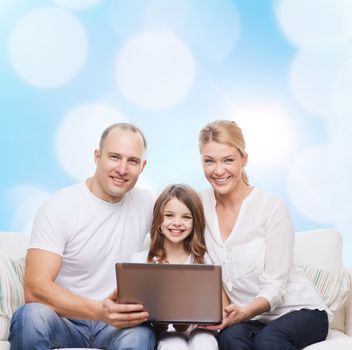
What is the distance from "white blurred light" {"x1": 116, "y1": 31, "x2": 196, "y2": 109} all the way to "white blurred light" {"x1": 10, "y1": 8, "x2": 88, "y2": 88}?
0.26 m

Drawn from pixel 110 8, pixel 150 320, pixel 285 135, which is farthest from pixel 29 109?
pixel 150 320

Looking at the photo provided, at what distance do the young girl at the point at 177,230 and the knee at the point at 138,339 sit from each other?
299mm

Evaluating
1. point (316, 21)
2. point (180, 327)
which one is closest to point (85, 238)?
point (180, 327)

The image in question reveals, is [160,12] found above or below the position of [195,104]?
above

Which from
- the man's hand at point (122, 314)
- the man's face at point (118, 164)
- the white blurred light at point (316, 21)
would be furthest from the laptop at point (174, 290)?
the white blurred light at point (316, 21)

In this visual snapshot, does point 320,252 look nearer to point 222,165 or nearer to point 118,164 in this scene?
point 222,165

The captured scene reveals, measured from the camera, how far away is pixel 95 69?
12.5 ft

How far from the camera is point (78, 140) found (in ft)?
12.3

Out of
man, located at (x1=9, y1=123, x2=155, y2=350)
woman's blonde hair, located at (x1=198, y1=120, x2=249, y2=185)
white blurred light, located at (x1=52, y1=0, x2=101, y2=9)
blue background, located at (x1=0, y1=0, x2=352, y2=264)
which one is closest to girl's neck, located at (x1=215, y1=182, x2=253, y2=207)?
woman's blonde hair, located at (x1=198, y1=120, x2=249, y2=185)

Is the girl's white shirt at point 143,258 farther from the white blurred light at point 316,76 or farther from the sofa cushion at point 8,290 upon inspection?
the white blurred light at point 316,76

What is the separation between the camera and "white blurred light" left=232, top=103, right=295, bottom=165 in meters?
3.80

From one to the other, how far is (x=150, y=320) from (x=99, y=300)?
0.93 feet

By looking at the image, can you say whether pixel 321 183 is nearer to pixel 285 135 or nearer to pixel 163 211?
pixel 285 135

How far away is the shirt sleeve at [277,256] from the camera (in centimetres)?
241
